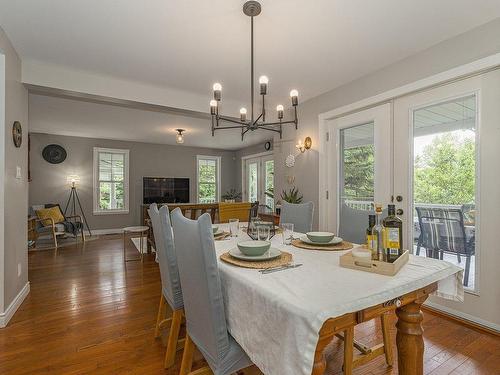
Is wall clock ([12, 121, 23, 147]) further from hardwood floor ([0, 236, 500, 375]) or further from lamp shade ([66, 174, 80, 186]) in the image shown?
lamp shade ([66, 174, 80, 186])

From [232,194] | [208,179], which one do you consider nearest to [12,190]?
[208,179]

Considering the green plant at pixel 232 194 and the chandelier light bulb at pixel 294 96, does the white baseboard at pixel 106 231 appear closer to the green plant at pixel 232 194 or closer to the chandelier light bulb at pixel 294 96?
the green plant at pixel 232 194

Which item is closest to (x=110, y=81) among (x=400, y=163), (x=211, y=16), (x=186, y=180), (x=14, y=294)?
(x=211, y=16)

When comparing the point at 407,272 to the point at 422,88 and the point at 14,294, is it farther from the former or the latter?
the point at 14,294

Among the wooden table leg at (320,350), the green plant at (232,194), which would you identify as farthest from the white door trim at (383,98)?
the green plant at (232,194)

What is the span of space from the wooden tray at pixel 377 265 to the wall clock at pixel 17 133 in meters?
3.00

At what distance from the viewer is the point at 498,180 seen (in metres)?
2.11

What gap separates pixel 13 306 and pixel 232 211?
7.59 ft

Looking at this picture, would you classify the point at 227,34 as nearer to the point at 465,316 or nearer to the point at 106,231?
the point at 465,316

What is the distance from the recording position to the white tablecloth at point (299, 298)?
0.88 meters

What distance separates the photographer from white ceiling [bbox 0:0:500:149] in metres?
1.96

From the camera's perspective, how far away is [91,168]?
6.81 m

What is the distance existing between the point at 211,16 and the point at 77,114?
12.5 ft

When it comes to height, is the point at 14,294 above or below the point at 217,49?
below
